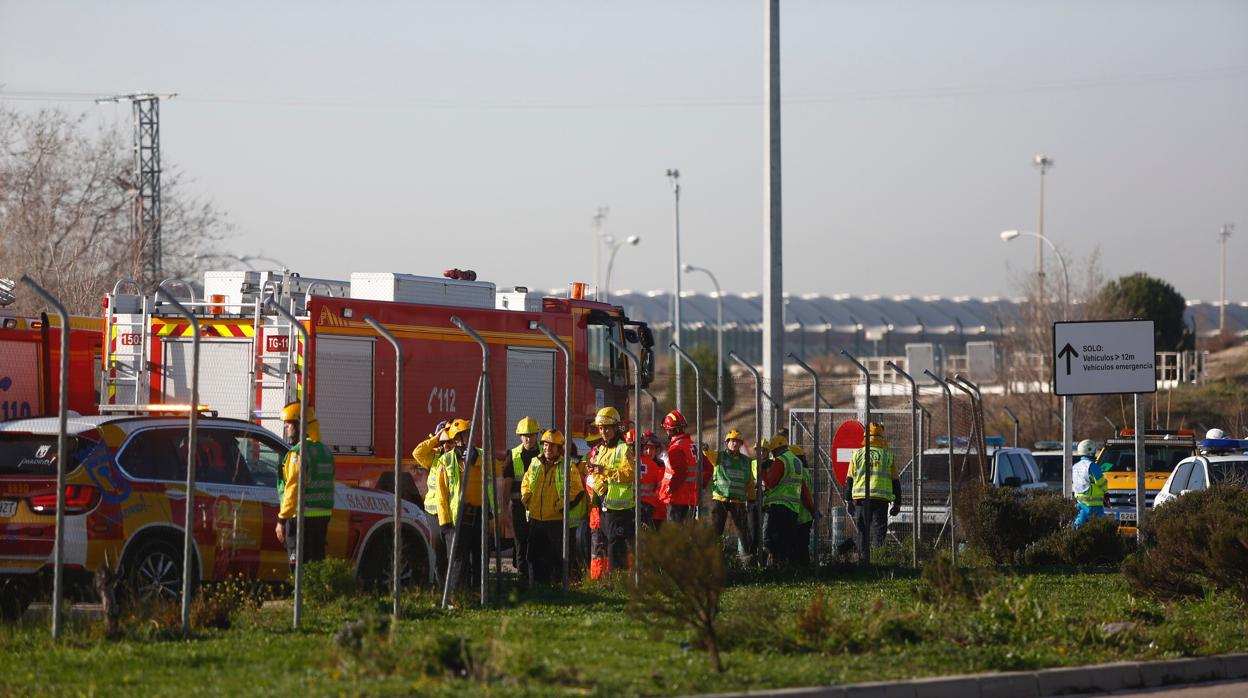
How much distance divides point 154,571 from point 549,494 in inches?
157

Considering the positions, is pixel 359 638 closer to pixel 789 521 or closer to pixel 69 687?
pixel 69 687

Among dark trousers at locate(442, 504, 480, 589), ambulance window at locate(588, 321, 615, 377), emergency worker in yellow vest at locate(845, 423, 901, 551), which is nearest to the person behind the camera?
dark trousers at locate(442, 504, 480, 589)

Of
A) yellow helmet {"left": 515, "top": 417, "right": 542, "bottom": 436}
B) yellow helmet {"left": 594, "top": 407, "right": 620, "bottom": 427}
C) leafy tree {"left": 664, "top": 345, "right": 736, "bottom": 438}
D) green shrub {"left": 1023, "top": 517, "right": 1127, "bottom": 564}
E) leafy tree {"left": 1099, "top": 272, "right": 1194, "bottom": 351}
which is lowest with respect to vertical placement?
green shrub {"left": 1023, "top": 517, "right": 1127, "bottom": 564}

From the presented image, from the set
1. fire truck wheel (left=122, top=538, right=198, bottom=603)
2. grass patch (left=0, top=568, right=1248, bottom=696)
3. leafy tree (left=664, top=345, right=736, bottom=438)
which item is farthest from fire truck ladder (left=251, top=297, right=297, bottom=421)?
leafy tree (left=664, top=345, right=736, bottom=438)

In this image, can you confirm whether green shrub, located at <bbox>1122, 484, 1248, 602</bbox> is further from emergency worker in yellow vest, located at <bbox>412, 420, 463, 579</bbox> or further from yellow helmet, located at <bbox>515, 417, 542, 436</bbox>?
emergency worker in yellow vest, located at <bbox>412, 420, 463, 579</bbox>

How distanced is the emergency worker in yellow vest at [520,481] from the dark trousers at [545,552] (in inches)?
11.7

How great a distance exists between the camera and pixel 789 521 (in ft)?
58.4

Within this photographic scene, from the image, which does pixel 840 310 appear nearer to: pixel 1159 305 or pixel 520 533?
pixel 1159 305

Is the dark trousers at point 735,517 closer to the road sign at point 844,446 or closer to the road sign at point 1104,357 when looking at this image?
the road sign at point 844,446

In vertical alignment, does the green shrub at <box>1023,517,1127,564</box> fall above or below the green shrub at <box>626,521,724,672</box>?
below

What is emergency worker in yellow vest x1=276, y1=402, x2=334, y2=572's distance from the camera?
12422 millimetres

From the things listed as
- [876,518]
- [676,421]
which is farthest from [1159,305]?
[676,421]

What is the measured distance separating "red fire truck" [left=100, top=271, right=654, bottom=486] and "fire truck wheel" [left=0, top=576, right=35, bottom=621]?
386cm

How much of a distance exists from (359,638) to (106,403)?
29.7 ft
